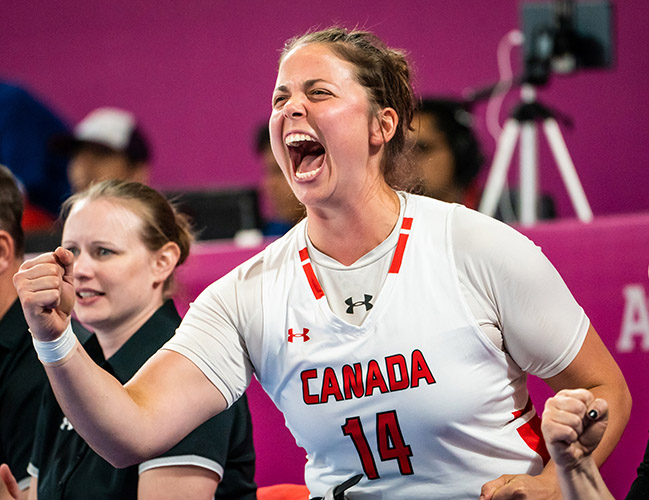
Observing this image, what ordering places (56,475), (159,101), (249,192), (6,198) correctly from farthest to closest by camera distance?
1. (159,101)
2. (249,192)
3. (6,198)
4. (56,475)

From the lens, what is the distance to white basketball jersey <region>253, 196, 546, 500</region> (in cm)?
155

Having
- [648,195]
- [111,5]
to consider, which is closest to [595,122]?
[648,195]

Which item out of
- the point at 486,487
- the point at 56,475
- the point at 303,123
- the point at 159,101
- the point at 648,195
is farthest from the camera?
the point at 159,101

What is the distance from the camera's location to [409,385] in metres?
1.54

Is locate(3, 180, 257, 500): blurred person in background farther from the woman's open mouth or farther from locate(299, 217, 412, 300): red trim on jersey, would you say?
the woman's open mouth

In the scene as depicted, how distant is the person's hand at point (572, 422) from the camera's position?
4.17ft

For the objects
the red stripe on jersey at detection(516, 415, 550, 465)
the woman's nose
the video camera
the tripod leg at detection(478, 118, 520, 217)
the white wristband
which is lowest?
the tripod leg at detection(478, 118, 520, 217)

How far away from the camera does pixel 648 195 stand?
15.8 ft

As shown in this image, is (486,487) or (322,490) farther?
(322,490)

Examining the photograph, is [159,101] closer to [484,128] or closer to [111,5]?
[111,5]

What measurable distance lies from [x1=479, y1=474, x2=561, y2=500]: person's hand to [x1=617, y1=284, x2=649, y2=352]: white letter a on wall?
0.79 metres

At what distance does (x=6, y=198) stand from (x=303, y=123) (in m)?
0.90

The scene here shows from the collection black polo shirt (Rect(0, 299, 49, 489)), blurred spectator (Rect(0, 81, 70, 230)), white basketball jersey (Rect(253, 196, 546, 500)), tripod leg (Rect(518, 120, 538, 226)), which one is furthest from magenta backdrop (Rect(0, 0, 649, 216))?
white basketball jersey (Rect(253, 196, 546, 500))

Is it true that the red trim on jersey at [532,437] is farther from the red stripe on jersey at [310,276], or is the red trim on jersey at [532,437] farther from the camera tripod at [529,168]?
the camera tripod at [529,168]
